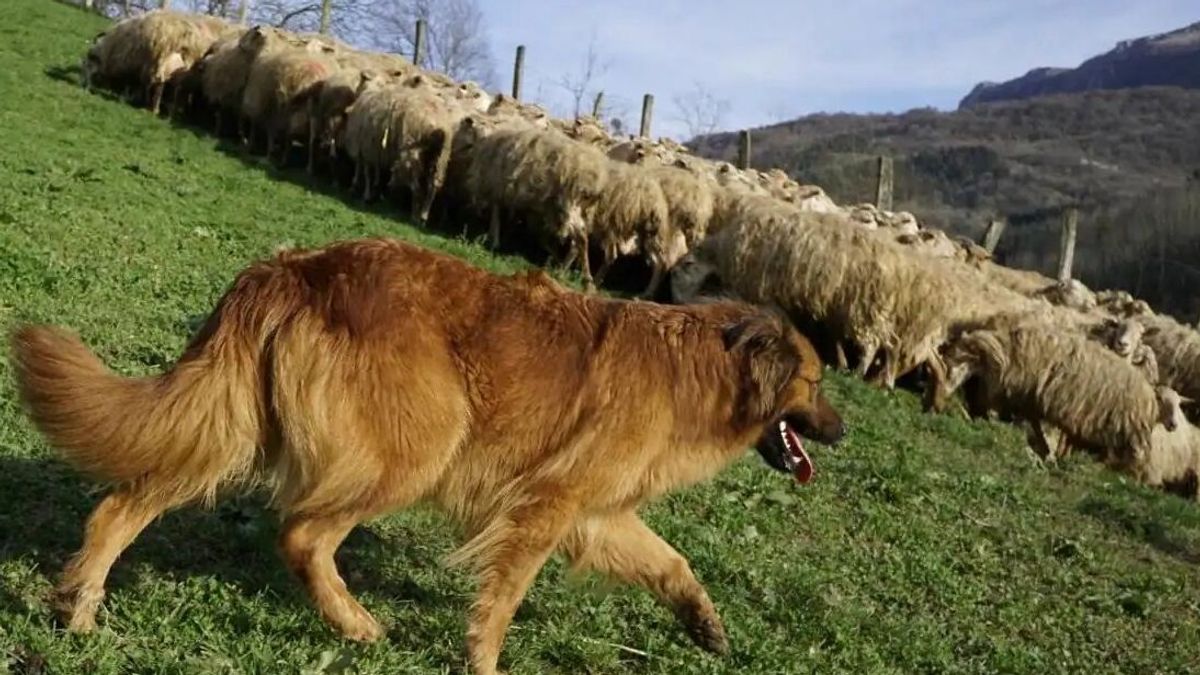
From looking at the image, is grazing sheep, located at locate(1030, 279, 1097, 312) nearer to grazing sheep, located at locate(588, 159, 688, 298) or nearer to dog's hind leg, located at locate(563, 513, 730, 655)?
grazing sheep, located at locate(588, 159, 688, 298)

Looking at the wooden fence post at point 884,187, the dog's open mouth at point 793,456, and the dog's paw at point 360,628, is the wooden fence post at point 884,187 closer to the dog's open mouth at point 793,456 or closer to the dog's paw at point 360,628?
the dog's open mouth at point 793,456

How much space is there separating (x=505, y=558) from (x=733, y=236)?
41.5 ft

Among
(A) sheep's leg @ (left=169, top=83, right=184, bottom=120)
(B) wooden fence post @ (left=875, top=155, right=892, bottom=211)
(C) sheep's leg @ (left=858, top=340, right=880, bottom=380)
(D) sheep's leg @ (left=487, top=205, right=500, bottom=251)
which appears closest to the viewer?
(C) sheep's leg @ (left=858, top=340, right=880, bottom=380)

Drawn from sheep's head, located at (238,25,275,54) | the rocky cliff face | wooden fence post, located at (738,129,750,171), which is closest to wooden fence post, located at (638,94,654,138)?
wooden fence post, located at (738,129,750,171)

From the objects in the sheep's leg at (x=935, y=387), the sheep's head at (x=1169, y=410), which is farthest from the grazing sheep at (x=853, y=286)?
the sheep's head at (x=1169, y=410)

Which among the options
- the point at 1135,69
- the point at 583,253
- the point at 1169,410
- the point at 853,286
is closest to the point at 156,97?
the point at 583,253

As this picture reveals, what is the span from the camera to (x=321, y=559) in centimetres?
459

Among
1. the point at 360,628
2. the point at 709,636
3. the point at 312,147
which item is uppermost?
the point at 312,147

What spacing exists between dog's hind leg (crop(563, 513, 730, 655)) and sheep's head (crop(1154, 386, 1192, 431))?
12.0m

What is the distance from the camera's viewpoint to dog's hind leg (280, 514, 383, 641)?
4.55 meters

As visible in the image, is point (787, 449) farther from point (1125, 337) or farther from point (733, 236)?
point (1125, 337)

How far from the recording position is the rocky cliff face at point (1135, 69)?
130 meters

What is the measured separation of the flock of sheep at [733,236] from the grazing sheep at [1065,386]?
25mm

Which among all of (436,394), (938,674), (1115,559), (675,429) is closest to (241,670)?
(436,394)
